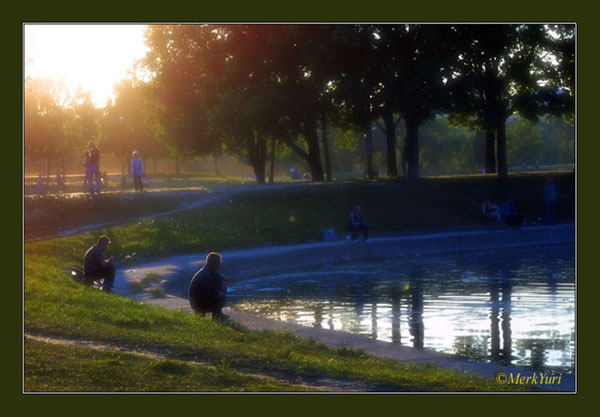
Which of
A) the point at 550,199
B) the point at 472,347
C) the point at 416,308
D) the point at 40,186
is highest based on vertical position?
the point at 40,186

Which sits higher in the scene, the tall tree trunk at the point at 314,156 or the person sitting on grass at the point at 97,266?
the tall tree trunk at the point at 314,156

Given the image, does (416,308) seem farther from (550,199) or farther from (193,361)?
(550,199)

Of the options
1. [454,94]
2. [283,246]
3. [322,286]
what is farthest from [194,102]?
[322,286]

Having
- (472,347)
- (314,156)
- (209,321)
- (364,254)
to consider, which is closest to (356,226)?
(364,254)

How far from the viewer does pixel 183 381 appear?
966 cm

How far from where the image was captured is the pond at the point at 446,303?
1397cm

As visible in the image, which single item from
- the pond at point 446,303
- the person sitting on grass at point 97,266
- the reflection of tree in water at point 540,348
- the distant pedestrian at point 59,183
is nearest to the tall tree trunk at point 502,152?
the pond at point 446,303

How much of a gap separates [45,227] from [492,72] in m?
20.8

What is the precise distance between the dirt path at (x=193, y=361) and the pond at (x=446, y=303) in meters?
3.63

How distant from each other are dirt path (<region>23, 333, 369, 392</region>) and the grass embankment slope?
0.08 metres

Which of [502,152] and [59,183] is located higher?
[502,152]

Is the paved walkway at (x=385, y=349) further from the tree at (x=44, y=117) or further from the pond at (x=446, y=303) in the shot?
the tree at (x=44, y=117)

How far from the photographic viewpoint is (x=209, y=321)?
14609 millimetres

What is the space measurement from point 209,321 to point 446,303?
19.5 ft
